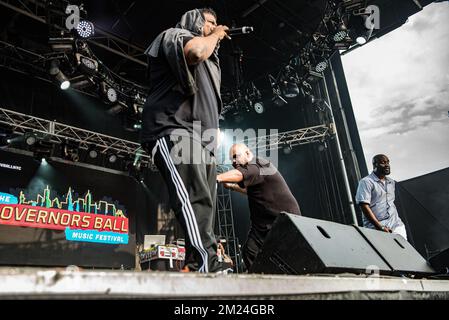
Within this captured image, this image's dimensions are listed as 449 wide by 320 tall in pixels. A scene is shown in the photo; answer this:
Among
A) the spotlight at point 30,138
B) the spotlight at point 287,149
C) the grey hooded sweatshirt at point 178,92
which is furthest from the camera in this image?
the spotlight at point 287,149

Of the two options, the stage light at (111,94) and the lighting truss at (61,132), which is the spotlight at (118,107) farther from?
the lighting truss at (61,132)

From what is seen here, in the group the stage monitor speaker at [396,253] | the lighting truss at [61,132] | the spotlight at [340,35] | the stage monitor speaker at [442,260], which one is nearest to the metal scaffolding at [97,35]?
the lighting truss at [61,132]

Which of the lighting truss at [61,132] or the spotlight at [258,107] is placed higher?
the spotlight at [258,107]

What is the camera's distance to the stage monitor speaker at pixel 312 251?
1629mm

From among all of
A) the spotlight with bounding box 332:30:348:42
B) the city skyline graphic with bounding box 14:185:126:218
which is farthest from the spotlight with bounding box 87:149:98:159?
the spotlight with bounding box 332:30:348:42

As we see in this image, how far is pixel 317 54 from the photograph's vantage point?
8.31m

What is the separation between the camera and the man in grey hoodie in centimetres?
161

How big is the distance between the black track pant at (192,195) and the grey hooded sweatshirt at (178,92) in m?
0.08

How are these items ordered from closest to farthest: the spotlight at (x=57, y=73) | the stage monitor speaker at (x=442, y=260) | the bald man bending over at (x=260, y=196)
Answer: the bald man bending over at (x=260, y=196) < the stage monitor speaker at (x=442, y=260) < the spotlight at (x=57, y=73)

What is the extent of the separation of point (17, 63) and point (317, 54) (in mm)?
6785

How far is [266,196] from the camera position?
10.3ft

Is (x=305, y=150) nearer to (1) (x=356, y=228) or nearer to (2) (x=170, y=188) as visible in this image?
(1) (x=356, y=228)
